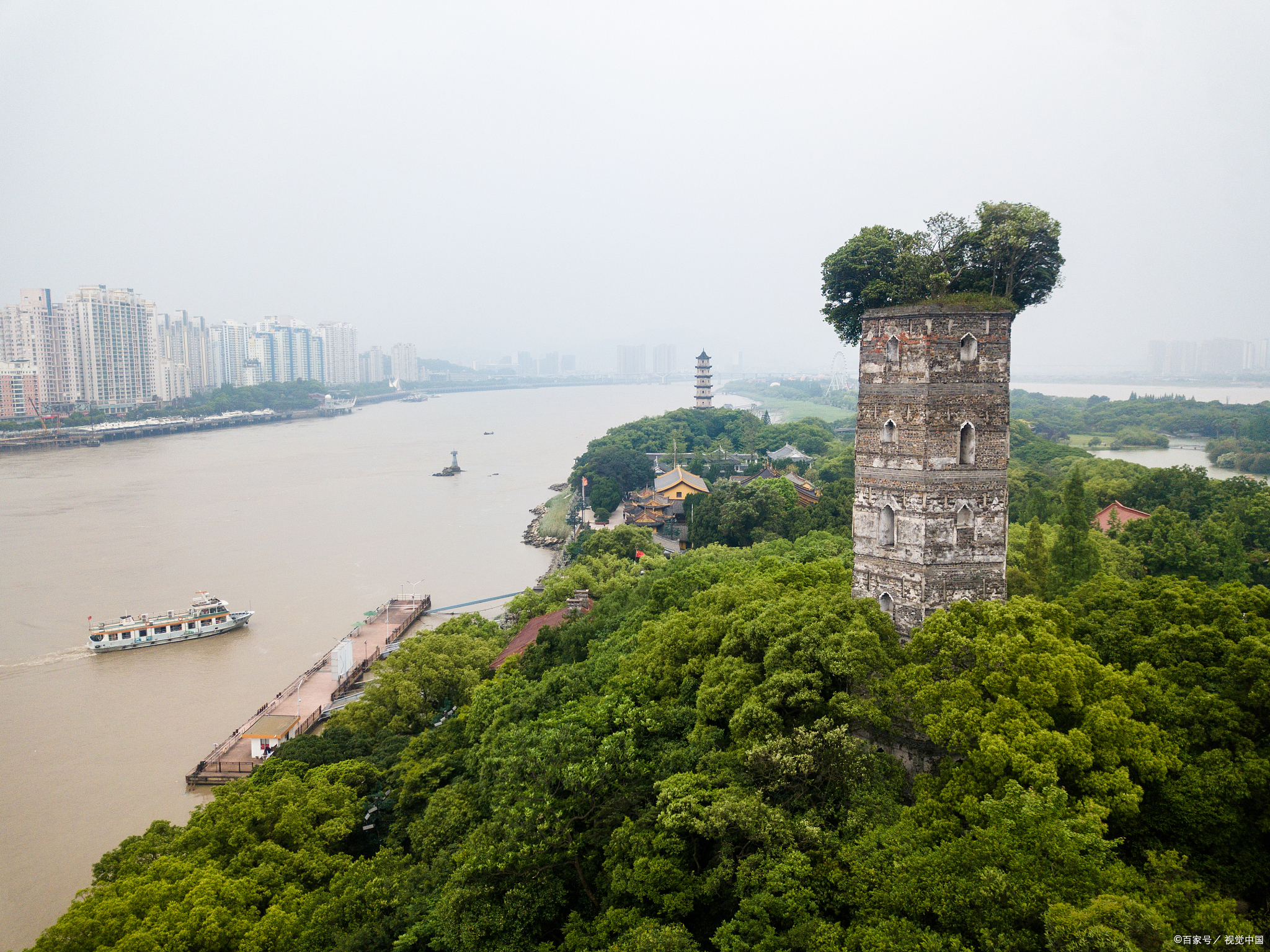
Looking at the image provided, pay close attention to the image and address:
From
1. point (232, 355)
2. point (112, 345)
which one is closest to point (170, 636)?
point (112, 345)

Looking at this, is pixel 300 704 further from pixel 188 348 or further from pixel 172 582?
pixel 188 348

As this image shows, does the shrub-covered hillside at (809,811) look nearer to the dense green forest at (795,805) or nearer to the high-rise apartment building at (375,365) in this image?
the dense green forest at (795,805)

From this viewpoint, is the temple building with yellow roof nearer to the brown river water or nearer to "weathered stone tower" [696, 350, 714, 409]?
the brown river water

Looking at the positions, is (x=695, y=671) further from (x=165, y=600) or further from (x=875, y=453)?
(x=165, y=600)

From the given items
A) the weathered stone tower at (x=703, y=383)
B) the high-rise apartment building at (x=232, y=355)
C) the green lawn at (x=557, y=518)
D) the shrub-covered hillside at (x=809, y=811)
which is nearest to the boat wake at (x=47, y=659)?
the shrub-covered hillside at (x=809, y=811)

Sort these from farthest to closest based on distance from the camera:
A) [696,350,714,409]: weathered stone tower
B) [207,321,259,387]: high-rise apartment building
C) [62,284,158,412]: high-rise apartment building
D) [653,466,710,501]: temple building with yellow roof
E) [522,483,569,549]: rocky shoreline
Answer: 1. [207,321,259,387]: high-rise apartment building
2. [62,284,158,412]: high-rise apartment building
3. [696,350,714,409]: weathered stone tower
4. [653,466,710,501]: temple building with yellow roof
5. [522,483,569,549]: rocky shoreline

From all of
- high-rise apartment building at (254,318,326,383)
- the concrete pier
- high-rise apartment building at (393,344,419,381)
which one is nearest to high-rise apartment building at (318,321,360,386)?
high-rise apartment building at (254,318,326,383)

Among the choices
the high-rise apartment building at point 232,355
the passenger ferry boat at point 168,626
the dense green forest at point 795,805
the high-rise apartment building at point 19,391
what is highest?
the high-rise apartment building at point 232,355
